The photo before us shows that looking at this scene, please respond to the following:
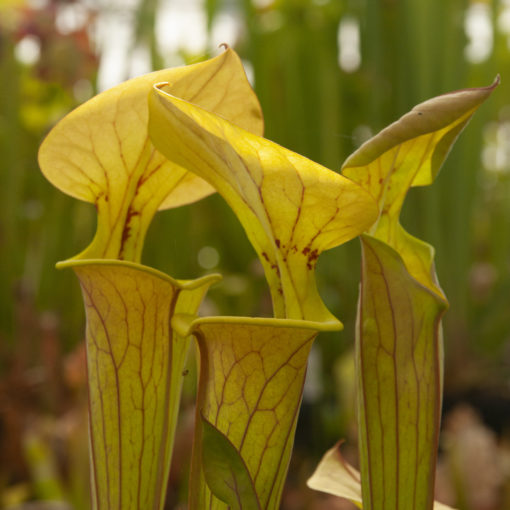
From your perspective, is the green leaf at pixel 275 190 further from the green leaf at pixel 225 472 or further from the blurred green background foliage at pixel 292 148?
the blurred green background foliage at pixel 292 148

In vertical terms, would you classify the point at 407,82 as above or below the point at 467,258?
above

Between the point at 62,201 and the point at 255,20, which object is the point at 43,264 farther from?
the point at 255,20

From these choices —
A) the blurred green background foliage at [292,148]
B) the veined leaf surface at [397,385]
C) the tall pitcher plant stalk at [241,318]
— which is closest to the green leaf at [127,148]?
the tall pitcher plant stalk at [241,318]

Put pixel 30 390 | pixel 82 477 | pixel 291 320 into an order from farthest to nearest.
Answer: pixel 30 390 → pixel 82 477 → pixel 291 320

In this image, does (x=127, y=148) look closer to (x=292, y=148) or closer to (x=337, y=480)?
(x=337, y=480)

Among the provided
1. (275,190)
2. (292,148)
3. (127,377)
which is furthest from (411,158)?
(292,148)

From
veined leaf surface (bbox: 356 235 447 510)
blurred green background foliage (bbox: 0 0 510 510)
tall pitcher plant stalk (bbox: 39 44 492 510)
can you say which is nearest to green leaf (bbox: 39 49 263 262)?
tall pitcher plant stalk (bbox: 39 44 492 510)

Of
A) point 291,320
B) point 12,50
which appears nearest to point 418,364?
point 291,320

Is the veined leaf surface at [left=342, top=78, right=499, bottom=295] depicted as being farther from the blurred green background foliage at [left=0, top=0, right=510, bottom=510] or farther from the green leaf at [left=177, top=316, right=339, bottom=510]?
the blurred green background foliage at [left=0, top=0, right=510, bottom=510]
